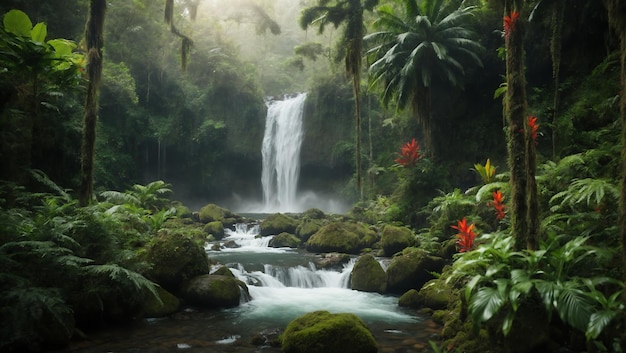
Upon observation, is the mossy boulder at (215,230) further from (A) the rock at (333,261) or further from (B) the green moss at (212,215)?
(A) the rock at (333,261)

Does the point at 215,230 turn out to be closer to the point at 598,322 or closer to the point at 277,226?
the point at 277,226

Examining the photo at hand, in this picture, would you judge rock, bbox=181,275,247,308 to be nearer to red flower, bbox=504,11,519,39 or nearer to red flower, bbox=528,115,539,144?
red flower, bbox=528,115,539,144

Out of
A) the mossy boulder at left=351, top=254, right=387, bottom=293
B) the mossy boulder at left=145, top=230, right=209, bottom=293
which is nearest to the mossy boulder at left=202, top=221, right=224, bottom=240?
the mossy boulder at left=145, top=230, right=209, bottom=293

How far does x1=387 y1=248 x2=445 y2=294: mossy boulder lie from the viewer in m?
9.38

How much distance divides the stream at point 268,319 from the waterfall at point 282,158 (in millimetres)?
15431

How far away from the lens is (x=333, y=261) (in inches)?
459

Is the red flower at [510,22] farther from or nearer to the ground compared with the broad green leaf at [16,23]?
nearer to the ground

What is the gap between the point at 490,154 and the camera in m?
15.9

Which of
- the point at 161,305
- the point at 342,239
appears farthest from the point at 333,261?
the point at 161,305

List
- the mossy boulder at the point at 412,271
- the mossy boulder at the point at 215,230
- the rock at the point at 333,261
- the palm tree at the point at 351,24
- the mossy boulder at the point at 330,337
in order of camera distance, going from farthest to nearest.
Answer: the mossy boulder at the point at 215,230 < the palm tree at the point at 351,24 < the rock at the point at 333,261 < the mossy boulder at the point at 412,271 < the mossy boulder at the point at 330,337

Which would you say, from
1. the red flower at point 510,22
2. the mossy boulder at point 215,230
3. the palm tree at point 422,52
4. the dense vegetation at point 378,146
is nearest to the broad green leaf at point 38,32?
the dense vegetation at point 378,146

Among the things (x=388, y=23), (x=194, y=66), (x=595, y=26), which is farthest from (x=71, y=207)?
(x=194, y=66)

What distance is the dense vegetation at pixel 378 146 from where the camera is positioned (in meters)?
5.01

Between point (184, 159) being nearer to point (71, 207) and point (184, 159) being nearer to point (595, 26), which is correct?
point (71, 207)
